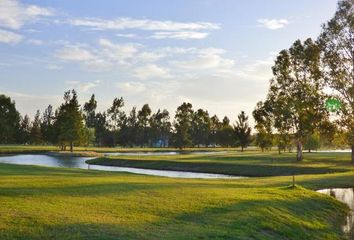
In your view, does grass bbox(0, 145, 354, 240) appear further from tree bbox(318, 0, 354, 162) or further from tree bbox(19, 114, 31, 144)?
tree bbox(19, 114, 31, 144)

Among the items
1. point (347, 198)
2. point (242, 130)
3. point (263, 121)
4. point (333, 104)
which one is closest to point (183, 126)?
point (242, 130)

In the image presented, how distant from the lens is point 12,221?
52.2ft

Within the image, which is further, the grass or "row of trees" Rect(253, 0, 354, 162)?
"row of trees" Rect(253, 0, 354, 162)

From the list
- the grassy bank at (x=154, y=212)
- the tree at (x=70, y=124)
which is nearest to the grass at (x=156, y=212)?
the grassy bank at (x=154, y=212)

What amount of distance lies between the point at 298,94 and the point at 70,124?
69.5m

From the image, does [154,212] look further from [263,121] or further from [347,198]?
[263,121]

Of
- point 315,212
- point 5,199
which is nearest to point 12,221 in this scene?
point 5,199

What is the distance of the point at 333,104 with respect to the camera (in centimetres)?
6619

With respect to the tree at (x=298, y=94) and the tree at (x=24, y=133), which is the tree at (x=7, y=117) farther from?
the tree at (x=298, y=94)

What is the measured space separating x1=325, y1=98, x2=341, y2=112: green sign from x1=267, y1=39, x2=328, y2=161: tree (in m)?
2.01

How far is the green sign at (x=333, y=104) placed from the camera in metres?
65.4

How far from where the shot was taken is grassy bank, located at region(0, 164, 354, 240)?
631 inches

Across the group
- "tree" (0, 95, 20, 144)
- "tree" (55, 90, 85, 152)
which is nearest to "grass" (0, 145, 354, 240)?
"tree" (55, 90, 85, 152)

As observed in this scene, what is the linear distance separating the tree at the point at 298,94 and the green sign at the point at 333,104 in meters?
2.01
